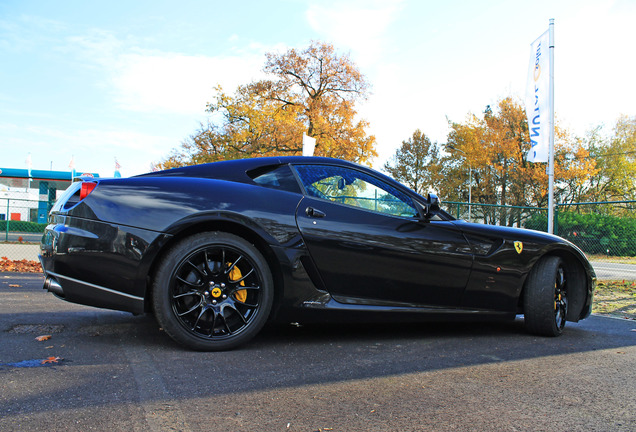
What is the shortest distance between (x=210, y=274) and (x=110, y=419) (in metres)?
1.19

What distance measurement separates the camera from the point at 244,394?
2211mm

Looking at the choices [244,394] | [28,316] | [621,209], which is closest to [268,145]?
[621,209]

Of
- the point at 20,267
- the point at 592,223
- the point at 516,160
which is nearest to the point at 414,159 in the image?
the point at 516,160

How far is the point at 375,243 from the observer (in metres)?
3.24

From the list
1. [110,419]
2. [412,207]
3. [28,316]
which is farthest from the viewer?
[28,316]

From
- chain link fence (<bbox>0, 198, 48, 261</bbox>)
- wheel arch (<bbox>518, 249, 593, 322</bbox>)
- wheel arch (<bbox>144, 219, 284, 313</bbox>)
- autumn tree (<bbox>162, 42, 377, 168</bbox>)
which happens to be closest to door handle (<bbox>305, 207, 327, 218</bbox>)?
wheel arch (<bbox>144, 219, 284, 313</bbox>)

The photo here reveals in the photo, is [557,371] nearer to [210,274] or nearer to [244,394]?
[244,394]

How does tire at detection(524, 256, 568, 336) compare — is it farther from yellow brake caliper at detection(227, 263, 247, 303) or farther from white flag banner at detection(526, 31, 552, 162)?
white flag banner at detection(526, 31, 552, 162)

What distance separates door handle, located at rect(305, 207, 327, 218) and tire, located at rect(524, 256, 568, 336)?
1.85 metres

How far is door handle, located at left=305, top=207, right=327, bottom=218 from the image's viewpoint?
3160mm

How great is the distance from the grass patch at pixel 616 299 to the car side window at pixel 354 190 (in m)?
3.35

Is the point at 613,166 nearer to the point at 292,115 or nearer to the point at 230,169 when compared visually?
the point at 292,115

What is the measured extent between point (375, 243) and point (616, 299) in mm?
4975

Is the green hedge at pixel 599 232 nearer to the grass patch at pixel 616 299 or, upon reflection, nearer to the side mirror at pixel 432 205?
the grass patch at pixel 616 299
